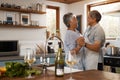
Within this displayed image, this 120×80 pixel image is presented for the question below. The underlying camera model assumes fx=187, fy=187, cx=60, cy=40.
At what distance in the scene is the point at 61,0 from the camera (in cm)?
524

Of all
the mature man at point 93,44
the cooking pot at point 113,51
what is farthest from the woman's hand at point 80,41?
the cooking pot at point 113,51

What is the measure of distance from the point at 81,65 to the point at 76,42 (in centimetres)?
31

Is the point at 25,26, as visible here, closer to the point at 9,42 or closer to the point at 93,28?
the point at 9,42

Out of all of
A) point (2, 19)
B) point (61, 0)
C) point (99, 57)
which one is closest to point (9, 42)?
point (2, 19)

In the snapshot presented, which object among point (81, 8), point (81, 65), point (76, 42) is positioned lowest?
point (81, 65)

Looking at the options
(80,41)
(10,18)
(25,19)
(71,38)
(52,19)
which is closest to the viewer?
(80,41)

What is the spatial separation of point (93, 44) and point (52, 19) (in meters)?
3.25

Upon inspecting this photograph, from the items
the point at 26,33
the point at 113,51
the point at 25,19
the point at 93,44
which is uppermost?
the point at 25,19

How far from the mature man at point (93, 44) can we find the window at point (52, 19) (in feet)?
9.35

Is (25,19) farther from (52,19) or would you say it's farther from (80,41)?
(80,41)

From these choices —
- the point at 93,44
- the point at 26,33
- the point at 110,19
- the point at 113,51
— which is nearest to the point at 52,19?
the point at 26,33

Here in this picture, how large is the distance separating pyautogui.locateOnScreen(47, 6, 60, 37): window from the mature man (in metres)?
2.85

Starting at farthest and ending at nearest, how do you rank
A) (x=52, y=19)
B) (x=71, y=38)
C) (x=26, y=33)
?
(x=52, y=19), (x=26, y=33), (x=71, y=38)

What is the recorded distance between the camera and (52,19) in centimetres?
541
